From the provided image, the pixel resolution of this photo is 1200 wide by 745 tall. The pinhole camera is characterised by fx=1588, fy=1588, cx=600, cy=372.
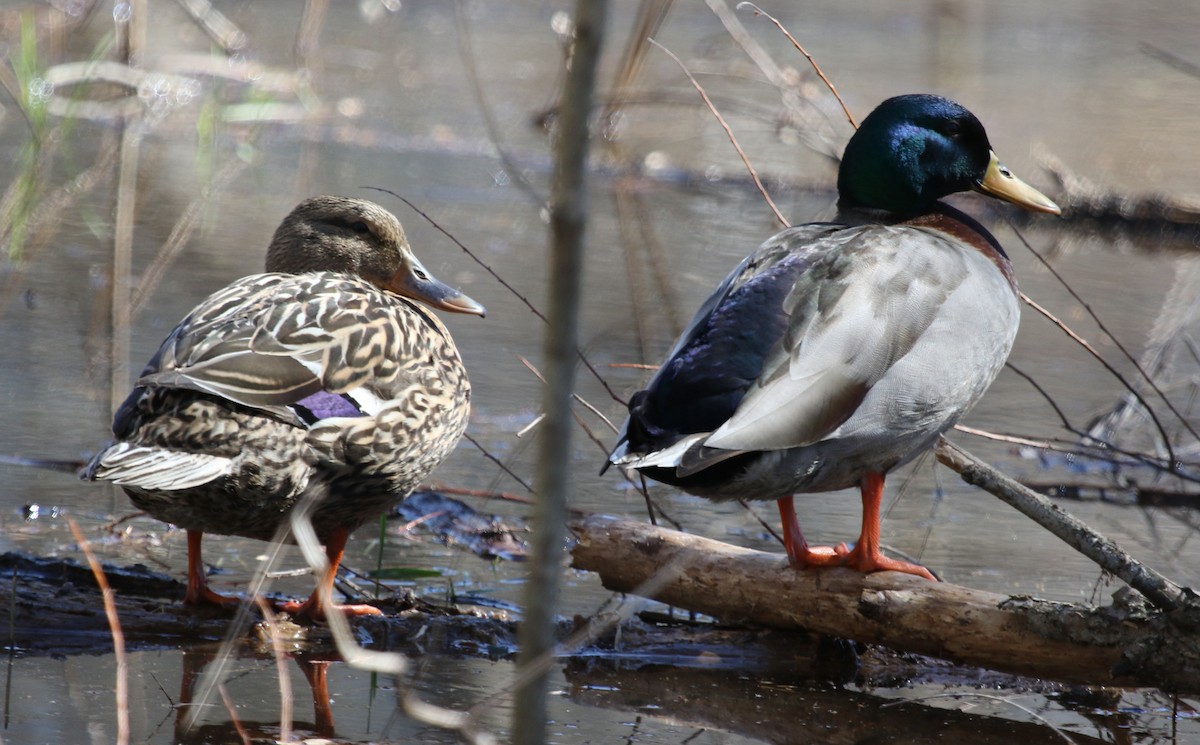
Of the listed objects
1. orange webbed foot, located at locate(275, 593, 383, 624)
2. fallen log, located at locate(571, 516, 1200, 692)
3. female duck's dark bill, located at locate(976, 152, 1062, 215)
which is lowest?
orange webbed foot, located at locate(275, 593, 383, 624)

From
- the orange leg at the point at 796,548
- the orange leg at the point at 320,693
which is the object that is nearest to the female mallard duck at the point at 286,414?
the orange leg at the point at 320,693

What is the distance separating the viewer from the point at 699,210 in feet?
28.4

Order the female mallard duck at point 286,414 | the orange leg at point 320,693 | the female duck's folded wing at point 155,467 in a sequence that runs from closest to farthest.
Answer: the orange leg at point 320,693 → the female duck's folded wing at point 155,467 → the female mallard duck at point 286,414

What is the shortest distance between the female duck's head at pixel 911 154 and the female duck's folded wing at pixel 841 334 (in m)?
0.37

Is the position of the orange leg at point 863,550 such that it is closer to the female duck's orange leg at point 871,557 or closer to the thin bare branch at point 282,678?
the female duck's orange leg at point 871,557

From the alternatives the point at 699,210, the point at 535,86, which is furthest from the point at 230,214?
the point at 535,86

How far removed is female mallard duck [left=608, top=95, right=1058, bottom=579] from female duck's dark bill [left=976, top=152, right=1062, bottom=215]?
373mm

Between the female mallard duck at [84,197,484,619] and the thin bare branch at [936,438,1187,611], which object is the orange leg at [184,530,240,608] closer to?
the female mallard duck at [84,197,484,619]

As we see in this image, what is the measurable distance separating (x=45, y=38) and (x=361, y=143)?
2.16 meters

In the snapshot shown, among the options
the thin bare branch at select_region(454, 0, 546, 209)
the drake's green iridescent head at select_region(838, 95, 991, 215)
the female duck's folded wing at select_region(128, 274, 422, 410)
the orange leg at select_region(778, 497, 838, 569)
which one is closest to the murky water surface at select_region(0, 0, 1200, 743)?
the thin bare branch at select_region(454, 0, 546, 209)

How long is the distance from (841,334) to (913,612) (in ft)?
1.99

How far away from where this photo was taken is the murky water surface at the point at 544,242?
3.26 metres

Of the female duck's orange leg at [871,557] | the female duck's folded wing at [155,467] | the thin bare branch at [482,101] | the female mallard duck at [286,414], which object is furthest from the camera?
the female duck's orange leg at [871,557]

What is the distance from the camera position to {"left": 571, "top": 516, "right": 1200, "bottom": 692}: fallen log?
3.07 meters
